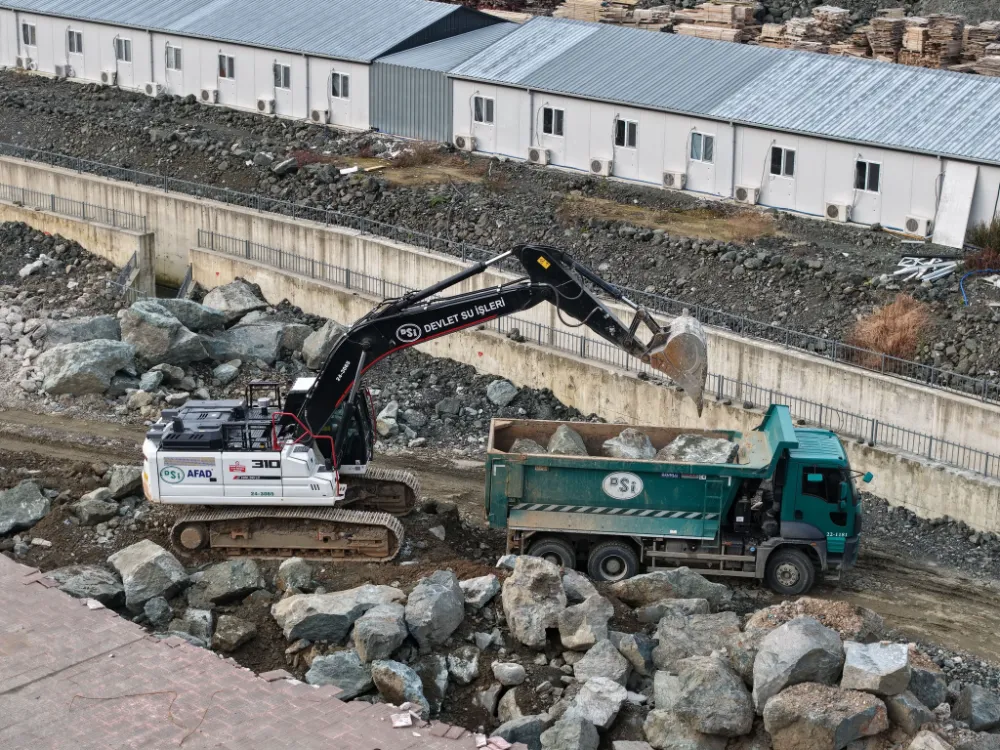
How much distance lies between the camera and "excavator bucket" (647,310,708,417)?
63.9ft

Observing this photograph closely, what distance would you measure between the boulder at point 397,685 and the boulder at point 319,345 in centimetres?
1299

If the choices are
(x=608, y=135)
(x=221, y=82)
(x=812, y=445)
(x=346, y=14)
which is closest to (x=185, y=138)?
(x=221, y=82)

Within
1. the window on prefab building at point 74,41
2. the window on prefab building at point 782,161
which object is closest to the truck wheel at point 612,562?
the window on prefab building at point 782,161

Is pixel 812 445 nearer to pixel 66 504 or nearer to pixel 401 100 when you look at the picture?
pixel 66 504

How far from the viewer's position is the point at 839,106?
32.6m

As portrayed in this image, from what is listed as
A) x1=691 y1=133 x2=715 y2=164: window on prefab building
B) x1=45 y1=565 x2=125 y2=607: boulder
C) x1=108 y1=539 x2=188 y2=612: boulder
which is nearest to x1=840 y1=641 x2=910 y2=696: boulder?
x1=108 y1=539 x2=188 y2=612: boulder

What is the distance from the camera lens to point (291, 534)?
20.9 m

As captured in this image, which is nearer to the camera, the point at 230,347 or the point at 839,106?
the point at 230,347

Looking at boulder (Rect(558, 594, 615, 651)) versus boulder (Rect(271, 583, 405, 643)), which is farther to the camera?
boulder (Rect(271, 583, 405, 643))

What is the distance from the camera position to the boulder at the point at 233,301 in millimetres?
31203

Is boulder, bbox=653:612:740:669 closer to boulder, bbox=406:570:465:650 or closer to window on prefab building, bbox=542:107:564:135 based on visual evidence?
boulder, bbox=406:570:465:650

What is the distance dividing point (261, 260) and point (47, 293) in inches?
194

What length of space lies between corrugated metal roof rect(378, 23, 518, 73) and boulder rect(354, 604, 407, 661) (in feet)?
76.4

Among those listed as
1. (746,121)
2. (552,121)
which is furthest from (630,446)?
(552,121)
